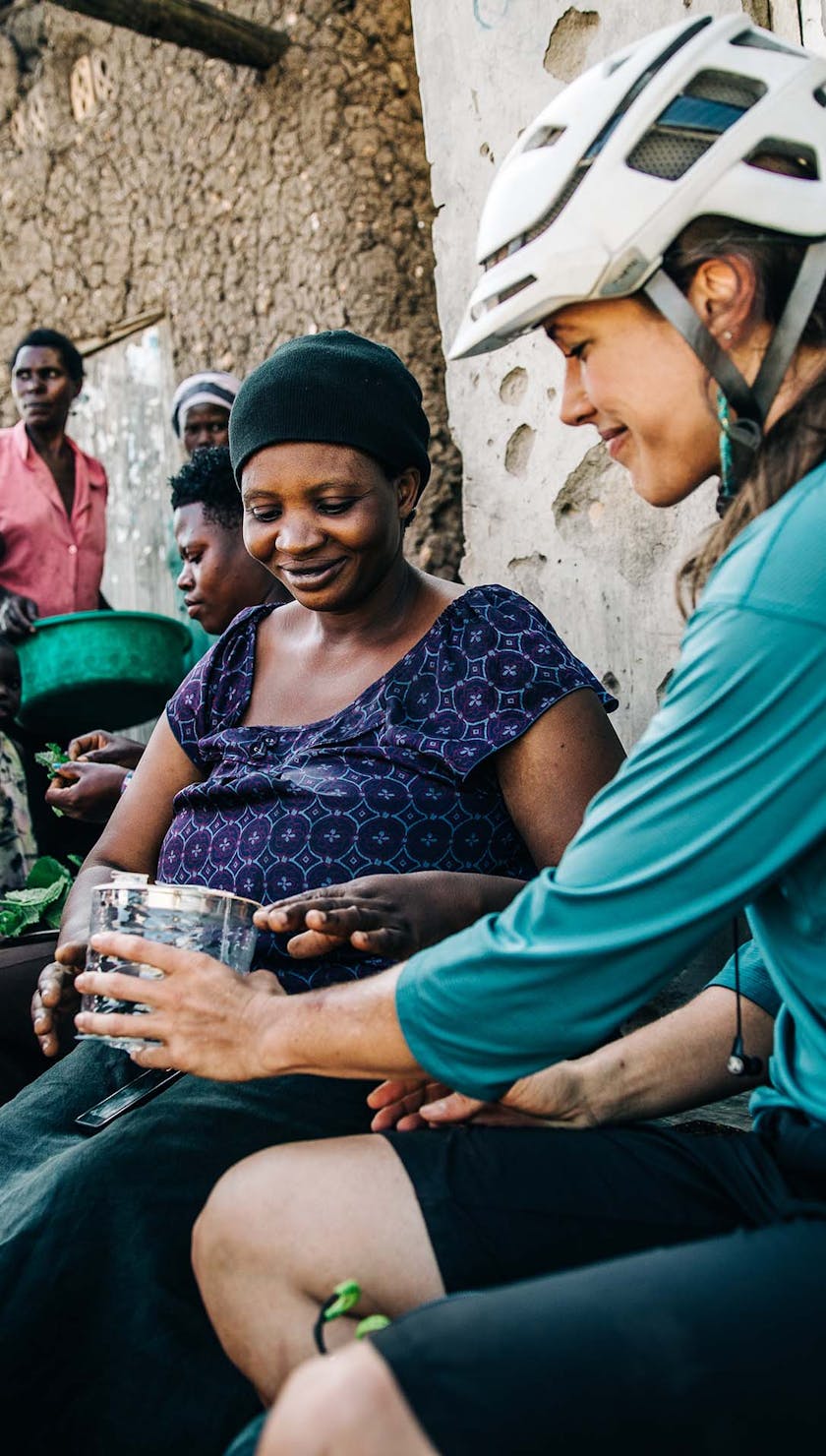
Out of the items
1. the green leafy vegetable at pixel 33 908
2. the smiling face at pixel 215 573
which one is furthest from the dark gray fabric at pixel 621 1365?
the smiling face at pixel 215 573

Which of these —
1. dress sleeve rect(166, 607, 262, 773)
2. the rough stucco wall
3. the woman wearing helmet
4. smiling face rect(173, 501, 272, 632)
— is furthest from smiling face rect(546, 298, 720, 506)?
the rough stucco wall

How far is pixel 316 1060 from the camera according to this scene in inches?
57.1

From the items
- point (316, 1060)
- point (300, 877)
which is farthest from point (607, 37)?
point (316, 1060)

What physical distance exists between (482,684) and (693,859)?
3.61 feet

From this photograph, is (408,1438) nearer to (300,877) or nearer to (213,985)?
(213,985)

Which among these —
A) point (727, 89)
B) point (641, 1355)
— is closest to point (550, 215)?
point (727, 89)

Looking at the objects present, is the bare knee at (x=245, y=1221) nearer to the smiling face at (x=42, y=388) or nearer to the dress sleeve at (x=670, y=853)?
the dress sleeve at (x=670, y=853)

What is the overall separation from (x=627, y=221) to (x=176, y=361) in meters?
4.78

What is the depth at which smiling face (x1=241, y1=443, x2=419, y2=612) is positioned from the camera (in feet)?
8.08

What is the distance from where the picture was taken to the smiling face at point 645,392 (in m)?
1.52

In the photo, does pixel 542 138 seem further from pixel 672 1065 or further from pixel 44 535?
pixel 44 535

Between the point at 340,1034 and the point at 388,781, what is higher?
the point at 388,781

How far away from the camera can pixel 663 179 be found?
152 centimetres

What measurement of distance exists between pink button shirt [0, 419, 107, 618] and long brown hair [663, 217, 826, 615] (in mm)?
3975
